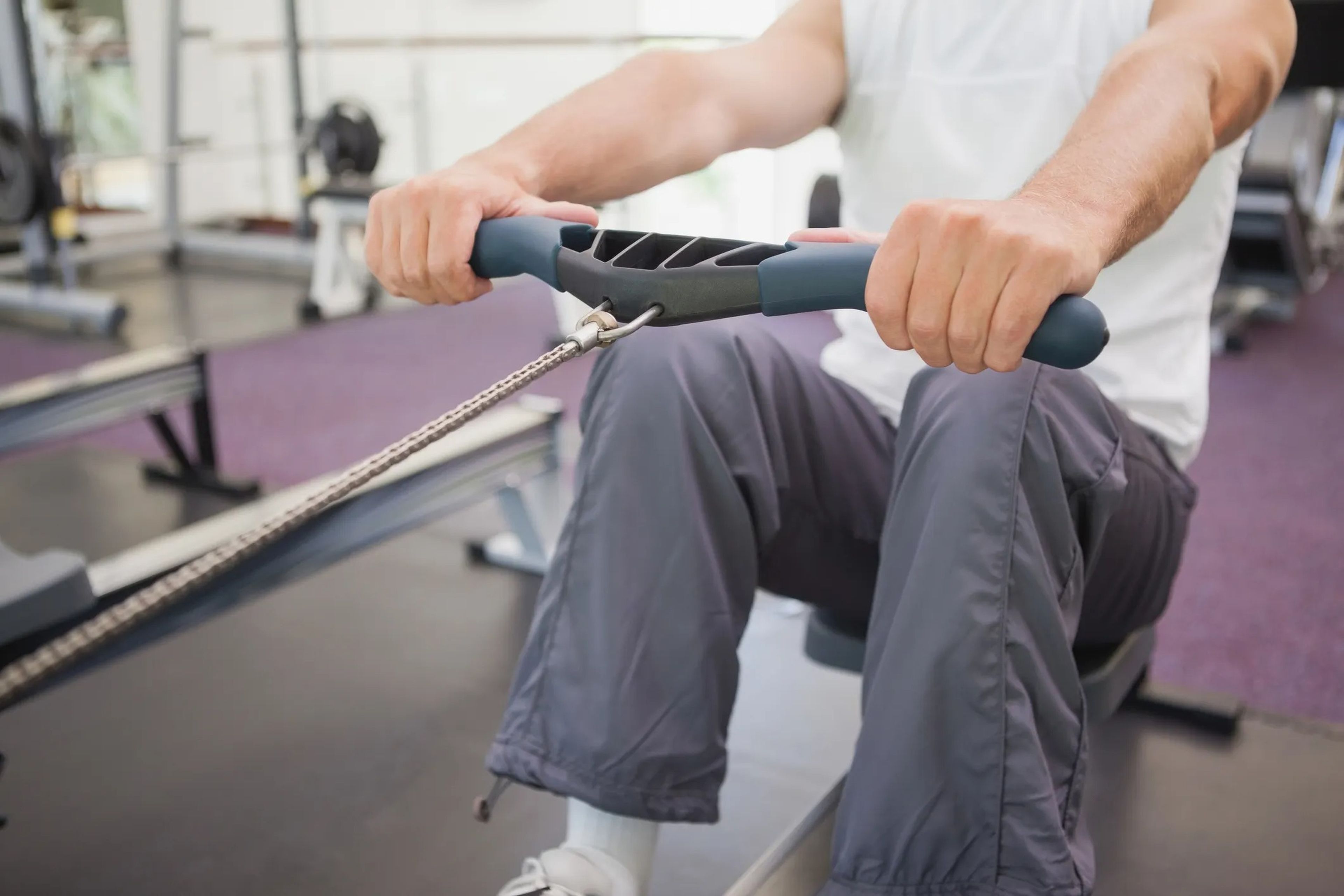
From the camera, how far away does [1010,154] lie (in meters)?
1.12

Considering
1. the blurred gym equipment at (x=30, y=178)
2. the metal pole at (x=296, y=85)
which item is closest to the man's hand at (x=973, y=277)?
the blurred gym equipment at (x=30, y=178)

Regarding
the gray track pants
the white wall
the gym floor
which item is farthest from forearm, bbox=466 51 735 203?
the white wall

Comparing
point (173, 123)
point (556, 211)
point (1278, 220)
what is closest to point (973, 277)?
point (556, 211)

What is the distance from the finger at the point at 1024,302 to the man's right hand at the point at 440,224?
369mm

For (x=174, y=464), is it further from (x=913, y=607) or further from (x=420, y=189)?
(x=913, y=607)

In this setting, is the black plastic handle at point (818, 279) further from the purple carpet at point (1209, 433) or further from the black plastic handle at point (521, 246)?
the purple carpet at point (1209, 433)

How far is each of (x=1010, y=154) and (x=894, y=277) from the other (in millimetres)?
561

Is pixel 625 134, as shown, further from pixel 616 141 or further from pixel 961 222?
pixel 961 222

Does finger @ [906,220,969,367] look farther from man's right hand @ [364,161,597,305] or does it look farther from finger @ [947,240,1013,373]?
man's right hand @ [364,161,597,305]

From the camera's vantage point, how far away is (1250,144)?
356 cm

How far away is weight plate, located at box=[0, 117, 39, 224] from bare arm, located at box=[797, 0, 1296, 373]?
3425 millimetres

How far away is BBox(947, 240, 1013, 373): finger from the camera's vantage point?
61 cm

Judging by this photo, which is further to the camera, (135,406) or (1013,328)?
(135,406)

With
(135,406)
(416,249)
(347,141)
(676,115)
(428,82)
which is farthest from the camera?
(428,82)
